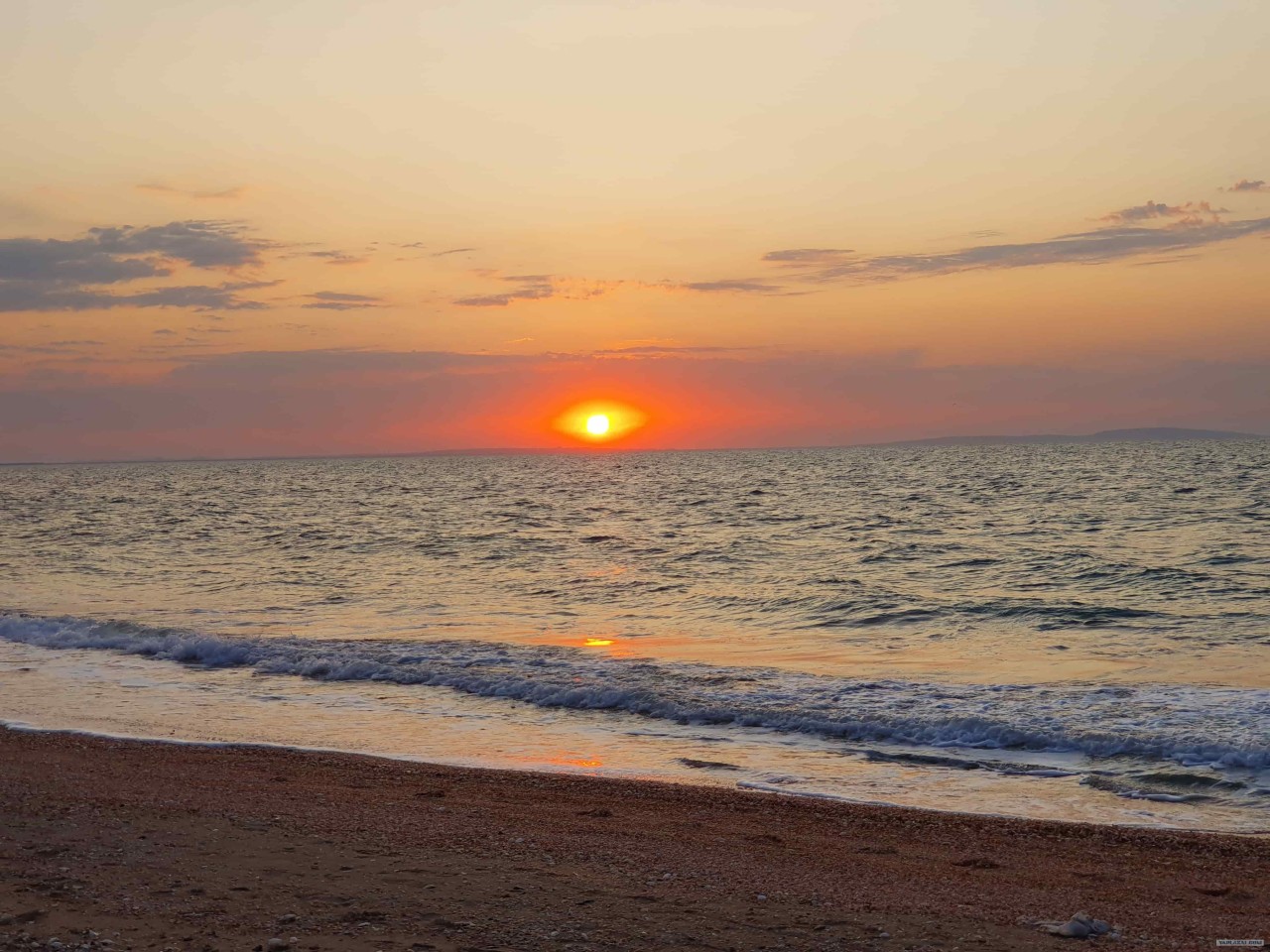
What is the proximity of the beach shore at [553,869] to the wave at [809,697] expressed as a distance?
11.1 feet

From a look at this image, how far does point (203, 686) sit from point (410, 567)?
17.2 metres

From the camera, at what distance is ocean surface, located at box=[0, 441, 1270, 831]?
12.8 m

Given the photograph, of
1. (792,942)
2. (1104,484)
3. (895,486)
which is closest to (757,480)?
(895,486)

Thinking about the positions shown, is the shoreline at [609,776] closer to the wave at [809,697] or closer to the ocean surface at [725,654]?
the ocean surface at [725,654]

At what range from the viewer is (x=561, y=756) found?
43.7 ft

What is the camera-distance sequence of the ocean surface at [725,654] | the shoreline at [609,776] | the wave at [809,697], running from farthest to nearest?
the wave at [809,697] → the ocean surface at [725,654] → the shoreline at [609,776]

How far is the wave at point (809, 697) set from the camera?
43.4 feet

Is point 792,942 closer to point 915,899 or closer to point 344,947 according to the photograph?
point 915,899

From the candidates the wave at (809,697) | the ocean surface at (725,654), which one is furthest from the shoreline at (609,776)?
the wave at (809,697)

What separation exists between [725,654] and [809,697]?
171 inches

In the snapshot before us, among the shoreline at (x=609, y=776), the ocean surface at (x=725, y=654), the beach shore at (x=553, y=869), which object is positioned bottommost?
the ocean surface at (x=725, y=654)

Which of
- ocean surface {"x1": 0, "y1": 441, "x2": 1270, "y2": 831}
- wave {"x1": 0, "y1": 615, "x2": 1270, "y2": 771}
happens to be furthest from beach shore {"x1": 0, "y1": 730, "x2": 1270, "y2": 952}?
wave {"x1": 0, "y1": 615, "x2": 1270, "y2": 771}

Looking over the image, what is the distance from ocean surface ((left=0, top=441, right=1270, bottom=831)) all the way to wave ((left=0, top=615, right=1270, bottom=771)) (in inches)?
2.3

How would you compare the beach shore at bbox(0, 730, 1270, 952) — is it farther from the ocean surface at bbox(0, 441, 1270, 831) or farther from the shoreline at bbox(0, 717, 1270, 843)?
the ocean surface at bbox(0, 441, 1270, 831)
